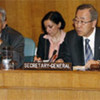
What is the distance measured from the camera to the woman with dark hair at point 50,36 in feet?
16.2

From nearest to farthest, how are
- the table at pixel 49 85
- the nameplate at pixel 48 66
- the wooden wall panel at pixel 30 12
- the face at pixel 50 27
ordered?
the table at pixel 49 85, the nameplate at pixel 48 66, the face at pixel 50 27, the wooden wall panel at pixel 30 12

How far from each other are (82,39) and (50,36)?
0.80 metres

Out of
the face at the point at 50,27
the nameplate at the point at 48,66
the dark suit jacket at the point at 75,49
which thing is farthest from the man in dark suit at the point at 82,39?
the nameplate at the point at 48,66

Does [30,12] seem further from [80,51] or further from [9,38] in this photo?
[80,51]

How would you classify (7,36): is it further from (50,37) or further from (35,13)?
(35,13)

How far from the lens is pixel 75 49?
4305 mm

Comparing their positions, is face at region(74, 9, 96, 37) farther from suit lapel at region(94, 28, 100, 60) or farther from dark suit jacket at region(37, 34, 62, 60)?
dark suit jacket at region(37, 34, 62, 60)

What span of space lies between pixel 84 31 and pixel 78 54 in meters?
0.25

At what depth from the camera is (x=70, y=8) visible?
5680 millimetres

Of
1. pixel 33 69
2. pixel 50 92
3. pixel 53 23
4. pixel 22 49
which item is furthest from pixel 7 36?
pixel 50 92

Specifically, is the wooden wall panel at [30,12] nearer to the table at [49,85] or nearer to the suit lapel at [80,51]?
the suit lapel at [80,51]

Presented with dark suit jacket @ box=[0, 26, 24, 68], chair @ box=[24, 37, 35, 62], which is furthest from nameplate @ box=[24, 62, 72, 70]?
chair @ box=[24, 37, 35, 62]

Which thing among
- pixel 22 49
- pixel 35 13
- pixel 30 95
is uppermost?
pixel 35 13

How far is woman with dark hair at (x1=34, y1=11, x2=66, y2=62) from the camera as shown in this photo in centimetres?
494
